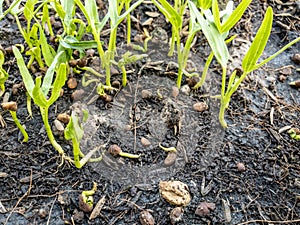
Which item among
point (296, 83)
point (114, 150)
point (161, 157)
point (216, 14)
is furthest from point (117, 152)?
point (296, 83)

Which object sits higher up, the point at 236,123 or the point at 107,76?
the point at 107,76

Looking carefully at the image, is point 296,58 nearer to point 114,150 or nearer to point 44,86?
point 114,150

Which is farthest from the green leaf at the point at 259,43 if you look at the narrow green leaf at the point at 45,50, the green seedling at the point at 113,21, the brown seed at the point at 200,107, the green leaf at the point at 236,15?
the narrow green leaf at the point at 45,50

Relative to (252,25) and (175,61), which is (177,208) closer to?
(175,61)

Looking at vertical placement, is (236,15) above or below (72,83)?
above

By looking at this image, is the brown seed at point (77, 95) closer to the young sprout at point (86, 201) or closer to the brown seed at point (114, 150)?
the brown seed at point (114, 150)

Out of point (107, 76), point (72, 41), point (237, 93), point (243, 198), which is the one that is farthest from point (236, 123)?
point (72, 41)
